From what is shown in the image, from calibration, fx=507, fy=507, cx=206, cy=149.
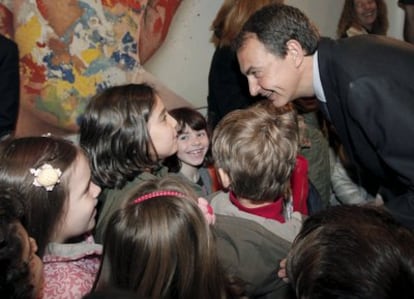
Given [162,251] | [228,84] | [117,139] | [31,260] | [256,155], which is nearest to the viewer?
[31,260]

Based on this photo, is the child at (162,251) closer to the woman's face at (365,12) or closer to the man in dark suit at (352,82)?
the man in dark suit at (352,82)

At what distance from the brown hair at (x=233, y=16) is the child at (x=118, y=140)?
3.38ft

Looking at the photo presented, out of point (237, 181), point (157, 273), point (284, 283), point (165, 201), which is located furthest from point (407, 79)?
point (157, 273)

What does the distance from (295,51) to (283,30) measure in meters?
0.10

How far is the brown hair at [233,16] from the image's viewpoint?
2.82 meters

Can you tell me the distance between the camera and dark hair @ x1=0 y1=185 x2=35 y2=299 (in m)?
1.07

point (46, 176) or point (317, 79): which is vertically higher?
point (317, 79)

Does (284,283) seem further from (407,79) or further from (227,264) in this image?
(407,79)

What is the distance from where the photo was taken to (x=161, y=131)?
6.87 feet

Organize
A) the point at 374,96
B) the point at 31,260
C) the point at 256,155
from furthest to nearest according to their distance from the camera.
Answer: the point at 256,155 → the point at 374,96 → the point at 31,260

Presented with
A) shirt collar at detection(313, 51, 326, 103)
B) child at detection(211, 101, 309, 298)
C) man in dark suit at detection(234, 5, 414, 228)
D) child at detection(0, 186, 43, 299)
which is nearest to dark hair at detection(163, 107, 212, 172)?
man in dark suit at detection(234, 5, 414, 228)

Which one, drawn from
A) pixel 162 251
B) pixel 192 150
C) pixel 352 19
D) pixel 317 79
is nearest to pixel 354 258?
pixel 162 251

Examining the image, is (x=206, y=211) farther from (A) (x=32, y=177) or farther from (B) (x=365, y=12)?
(B) (x=365, y=12)

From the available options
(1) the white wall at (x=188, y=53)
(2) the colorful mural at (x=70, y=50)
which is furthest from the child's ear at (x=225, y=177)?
(1) the white wall at (x=188, y=53)
